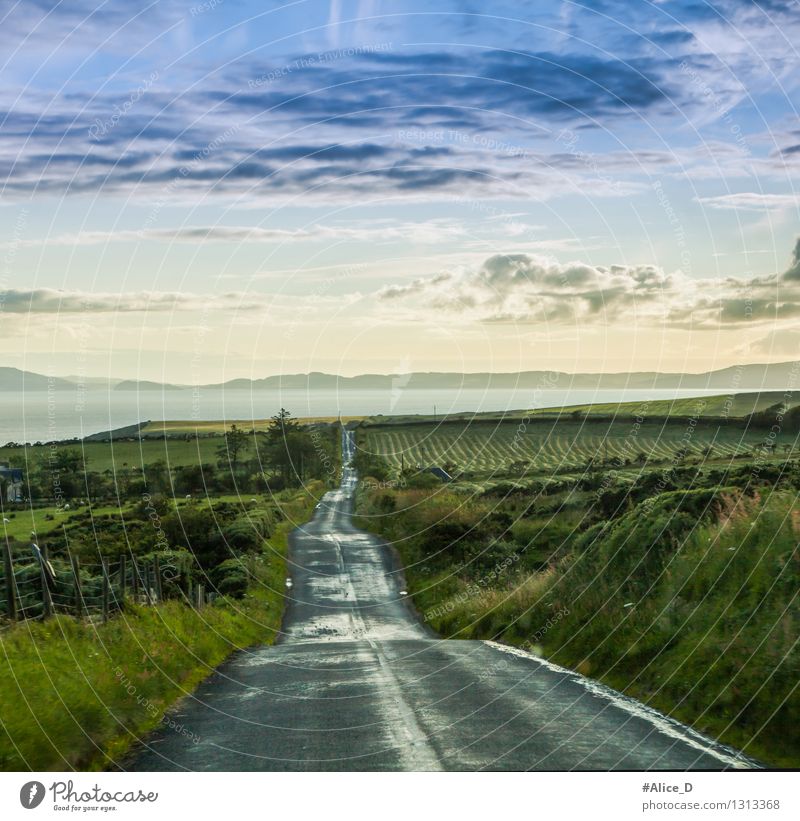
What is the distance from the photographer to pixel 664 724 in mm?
12508

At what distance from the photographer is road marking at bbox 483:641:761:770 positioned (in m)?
10.6

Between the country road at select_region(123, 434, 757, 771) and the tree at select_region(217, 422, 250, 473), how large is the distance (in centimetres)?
6689

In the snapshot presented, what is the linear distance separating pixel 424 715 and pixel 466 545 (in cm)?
3363

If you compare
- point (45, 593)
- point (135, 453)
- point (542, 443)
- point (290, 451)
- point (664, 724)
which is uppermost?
point (135, 453)

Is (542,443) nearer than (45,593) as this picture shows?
No

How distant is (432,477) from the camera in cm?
7219

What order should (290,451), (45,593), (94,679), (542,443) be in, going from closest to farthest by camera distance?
1. (94,679)
2. (45,593)
3. (542,443)
4. (290,451)

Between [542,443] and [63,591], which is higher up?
[542,443]

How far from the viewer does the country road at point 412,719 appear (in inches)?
419

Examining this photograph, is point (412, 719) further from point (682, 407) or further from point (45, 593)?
point (682, 407)

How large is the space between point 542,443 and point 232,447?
32.1 metres

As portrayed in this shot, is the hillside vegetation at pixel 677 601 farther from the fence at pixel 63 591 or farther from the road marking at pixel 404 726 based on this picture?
the fence at pixel 63 591

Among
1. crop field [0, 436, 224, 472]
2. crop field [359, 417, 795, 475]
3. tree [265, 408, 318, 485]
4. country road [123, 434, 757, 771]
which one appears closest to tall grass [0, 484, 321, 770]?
country road [123, 434, 757, 771]

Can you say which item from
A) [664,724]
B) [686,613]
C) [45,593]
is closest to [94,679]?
[45,593]
